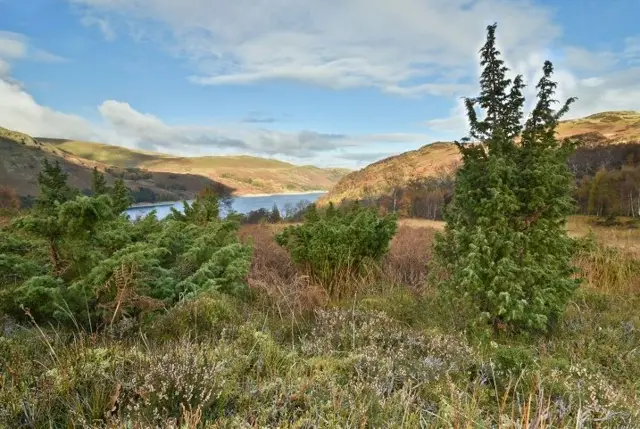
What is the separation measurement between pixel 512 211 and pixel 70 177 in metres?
165

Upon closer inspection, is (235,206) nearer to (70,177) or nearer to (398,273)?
(398,273)

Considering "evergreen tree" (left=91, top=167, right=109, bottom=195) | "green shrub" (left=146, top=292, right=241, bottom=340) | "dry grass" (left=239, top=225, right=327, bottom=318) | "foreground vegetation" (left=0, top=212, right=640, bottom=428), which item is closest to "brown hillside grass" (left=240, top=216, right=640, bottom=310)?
"dry grass" (left=239, top=225, right=327, bottom=318)

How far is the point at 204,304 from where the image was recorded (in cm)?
473

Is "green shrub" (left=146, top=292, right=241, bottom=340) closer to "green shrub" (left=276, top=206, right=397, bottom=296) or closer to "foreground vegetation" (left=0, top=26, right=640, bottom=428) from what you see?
"foreground vegetation" (left=0, top=26, right=640, bottom=428)

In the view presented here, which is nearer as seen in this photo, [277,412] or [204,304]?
[277,412]

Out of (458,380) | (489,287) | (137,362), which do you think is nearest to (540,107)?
(489,287)

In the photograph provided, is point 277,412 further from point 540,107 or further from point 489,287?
point 540,107

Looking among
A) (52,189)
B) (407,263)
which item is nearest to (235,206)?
(407,263)

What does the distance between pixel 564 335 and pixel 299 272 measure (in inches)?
176

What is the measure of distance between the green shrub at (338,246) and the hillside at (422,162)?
49.5m

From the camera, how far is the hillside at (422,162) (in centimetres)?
6438

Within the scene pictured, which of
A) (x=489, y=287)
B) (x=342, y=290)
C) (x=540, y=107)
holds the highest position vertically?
(x=540, y=107)

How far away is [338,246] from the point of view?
7.82m

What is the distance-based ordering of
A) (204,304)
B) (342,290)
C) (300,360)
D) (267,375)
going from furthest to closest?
1. (342,290)
2. (204,304)
3. (300,360)
4. (267,375)
